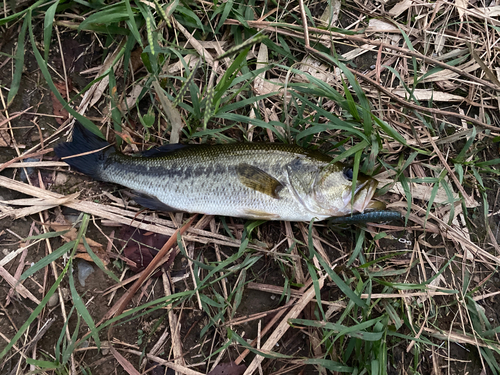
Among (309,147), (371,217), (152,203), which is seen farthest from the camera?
(309,147)

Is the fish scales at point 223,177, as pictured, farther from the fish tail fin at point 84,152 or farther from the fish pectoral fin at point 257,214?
the fish tail fin at point 84,152

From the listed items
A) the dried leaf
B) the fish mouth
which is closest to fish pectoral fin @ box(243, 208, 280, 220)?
the fish mouth

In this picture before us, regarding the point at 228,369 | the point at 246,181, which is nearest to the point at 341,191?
the point at 246,181

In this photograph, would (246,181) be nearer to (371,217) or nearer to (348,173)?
(348,173)

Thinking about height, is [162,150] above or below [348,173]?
above

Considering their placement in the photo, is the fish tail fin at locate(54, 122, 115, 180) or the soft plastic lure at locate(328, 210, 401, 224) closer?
the soft plastic lure at locate(328, 210, 401, 224)

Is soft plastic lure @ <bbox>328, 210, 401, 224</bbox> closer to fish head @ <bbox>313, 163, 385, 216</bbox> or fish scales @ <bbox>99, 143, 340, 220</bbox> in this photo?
fish head @ <bbox>313, 163, 385, 216</bbox>
